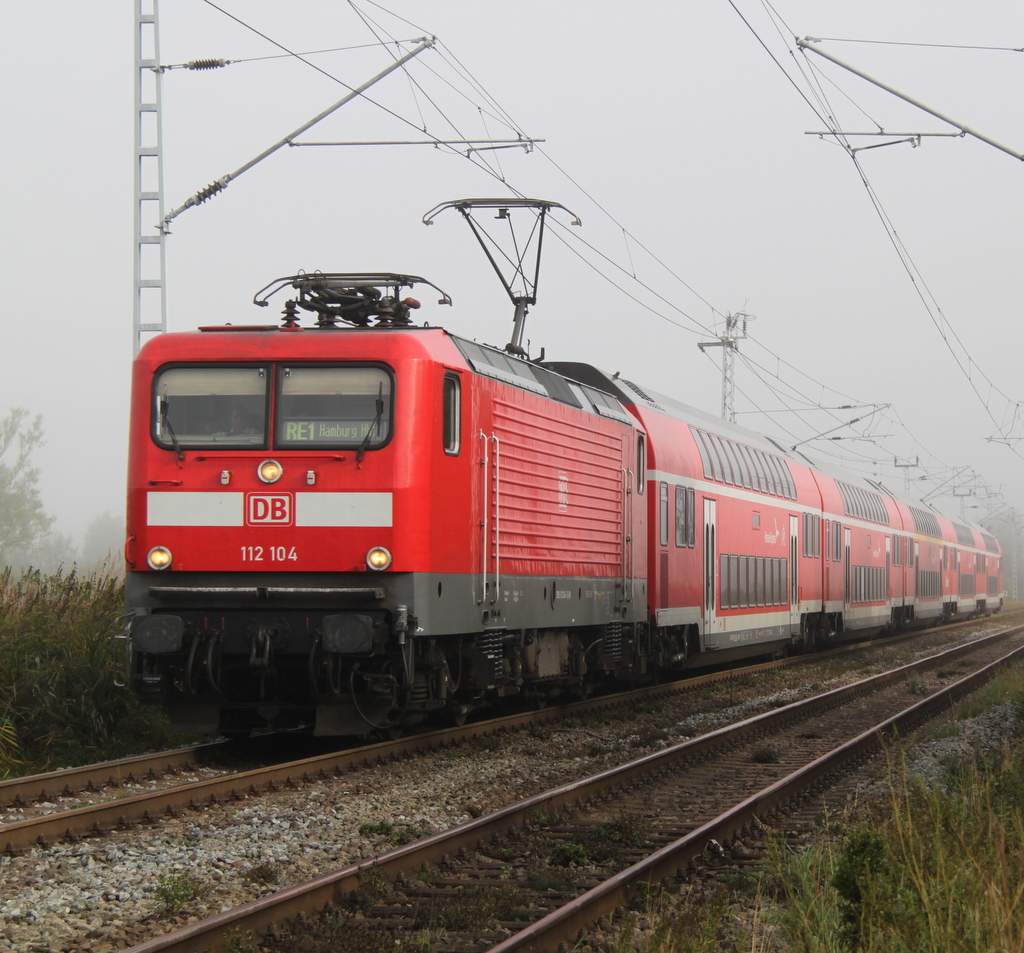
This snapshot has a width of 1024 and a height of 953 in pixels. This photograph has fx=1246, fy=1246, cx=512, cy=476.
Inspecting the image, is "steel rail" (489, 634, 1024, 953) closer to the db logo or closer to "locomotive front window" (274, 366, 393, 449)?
"locomotive front window" (274, 366, 393, 449)

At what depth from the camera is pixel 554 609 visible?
1267 cm

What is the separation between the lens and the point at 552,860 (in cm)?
700

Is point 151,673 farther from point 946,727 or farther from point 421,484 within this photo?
point 946,727

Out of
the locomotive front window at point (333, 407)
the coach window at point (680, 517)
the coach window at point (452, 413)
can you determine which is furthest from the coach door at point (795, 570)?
the locomotive front window at point (333, 407)

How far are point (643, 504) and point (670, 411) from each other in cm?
272

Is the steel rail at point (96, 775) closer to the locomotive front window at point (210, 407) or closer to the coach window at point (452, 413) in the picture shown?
the locomotive front window at point (210, 407)

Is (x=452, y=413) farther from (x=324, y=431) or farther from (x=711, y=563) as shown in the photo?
(x=711, y=563)

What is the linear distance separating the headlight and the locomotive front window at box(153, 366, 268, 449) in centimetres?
18

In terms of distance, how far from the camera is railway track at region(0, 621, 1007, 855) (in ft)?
23.7

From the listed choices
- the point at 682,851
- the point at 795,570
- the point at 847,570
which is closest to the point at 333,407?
the point at 682,851

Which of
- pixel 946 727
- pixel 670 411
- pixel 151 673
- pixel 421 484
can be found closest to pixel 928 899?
pixel 421 484

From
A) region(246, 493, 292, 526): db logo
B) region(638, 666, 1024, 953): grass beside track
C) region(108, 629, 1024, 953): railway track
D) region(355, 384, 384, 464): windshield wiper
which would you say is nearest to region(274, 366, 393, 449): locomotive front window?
region(355, 384, 384, 464): windshield wiper

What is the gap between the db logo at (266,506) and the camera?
9656 mm

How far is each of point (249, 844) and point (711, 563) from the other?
12396mm
